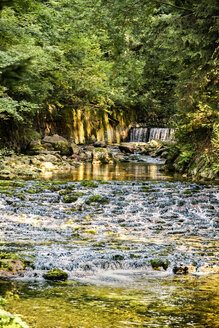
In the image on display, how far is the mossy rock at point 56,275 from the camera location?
18.7 feet

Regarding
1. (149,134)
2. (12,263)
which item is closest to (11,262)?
(12,263)

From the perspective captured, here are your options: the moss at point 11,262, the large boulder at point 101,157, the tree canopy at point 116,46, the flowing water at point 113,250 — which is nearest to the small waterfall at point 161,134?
the tree canopy at point 116,46

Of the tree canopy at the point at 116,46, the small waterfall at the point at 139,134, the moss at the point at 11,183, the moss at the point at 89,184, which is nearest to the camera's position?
the moss at the point at 11,183

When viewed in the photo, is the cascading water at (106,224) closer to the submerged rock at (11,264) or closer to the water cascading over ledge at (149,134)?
the submerged rock at (11,264)

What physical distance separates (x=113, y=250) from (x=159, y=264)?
109 centimetres

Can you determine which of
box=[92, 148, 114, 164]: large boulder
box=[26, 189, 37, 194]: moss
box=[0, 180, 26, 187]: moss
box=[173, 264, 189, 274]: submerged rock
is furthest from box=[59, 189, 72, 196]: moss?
box=[92, 148, 114, 164]: large boulder

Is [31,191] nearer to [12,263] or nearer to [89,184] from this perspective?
[89,184]

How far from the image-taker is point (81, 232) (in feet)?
29.1

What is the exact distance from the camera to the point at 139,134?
111ft

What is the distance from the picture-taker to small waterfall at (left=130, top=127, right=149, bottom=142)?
1310 inches

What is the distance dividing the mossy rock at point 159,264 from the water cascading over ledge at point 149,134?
2526 centimetres

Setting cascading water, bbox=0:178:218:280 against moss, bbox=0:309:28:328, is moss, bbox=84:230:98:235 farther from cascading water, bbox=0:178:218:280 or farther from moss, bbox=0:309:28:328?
moss, bbox=0:309:28:328

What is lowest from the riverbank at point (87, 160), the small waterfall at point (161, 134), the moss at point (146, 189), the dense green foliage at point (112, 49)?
the moss at point (146, 189)

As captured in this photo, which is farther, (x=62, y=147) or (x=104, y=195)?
(x=62, y=147)
